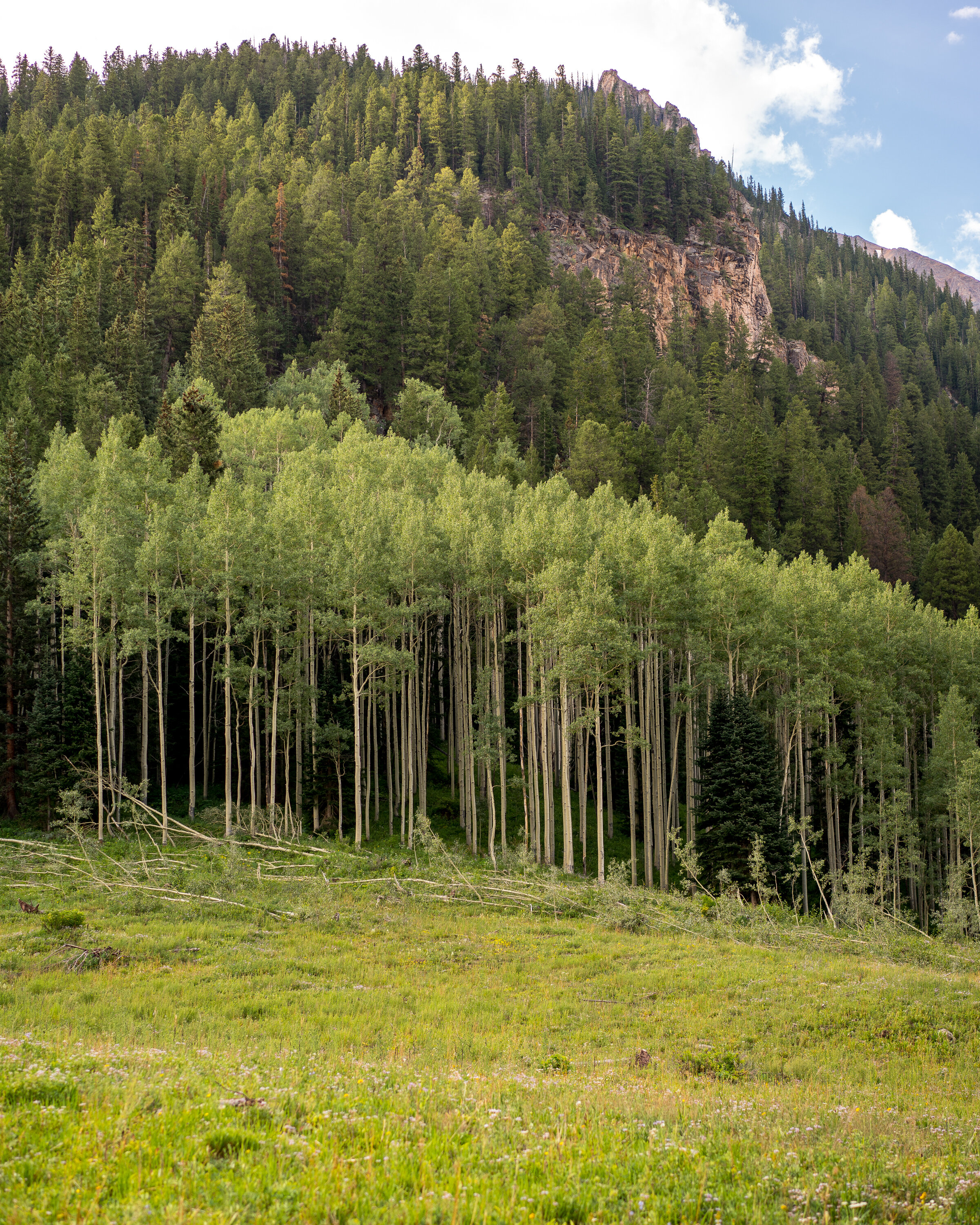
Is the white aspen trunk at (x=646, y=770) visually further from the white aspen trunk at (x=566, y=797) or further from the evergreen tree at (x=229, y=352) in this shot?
the evergreen tree at (x=229, y=352)

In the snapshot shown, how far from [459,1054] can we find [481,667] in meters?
31.7

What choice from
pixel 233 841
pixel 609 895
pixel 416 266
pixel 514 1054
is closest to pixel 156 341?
pixel 416 266

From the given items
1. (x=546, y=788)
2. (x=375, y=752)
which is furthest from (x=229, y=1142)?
(x=375, y=752)

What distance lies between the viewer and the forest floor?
6.24 meters

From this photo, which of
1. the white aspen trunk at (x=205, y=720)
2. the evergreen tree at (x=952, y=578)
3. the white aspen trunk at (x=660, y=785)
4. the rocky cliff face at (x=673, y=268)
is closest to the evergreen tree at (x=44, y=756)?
the white aspen trunk at (x=205, y=720)

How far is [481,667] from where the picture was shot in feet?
143

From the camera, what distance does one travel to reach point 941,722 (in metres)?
45.6

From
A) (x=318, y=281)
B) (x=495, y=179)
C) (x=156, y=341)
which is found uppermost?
(x=495, y=179)

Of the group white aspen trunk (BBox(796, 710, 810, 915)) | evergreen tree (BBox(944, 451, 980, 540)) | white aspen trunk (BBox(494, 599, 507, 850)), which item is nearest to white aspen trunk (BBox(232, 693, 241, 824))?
white aspen trunk (BBox(494, 599, 507, 850))

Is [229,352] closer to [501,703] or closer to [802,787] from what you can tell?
[501,703]

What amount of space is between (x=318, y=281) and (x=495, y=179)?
57225 mm

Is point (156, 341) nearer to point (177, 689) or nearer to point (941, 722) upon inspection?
point (177, 689)

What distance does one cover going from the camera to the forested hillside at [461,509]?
36656 millimetres

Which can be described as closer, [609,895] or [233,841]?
[609,895]
